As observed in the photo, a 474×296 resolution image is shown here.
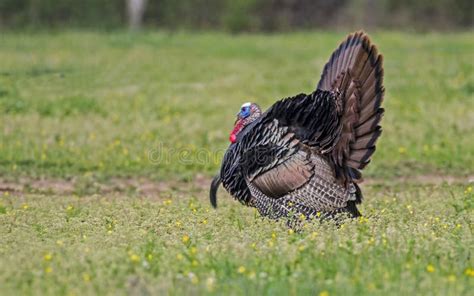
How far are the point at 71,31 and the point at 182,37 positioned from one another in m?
4.20

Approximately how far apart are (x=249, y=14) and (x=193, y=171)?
24070 mm

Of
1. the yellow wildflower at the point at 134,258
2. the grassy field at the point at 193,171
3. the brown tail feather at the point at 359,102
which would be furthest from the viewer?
the brown tail feather at the point at 359,102

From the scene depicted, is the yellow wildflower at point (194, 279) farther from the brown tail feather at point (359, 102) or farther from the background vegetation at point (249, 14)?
the background vegetation at point (249, 14)

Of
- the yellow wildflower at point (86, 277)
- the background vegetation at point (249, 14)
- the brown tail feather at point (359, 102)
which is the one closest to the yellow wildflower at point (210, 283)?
the yellow wildflower at point (86, 277)

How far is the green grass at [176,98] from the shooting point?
56.4 feet

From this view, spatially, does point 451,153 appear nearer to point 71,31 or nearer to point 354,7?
point 71,31

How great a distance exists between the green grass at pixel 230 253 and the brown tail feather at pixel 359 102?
717 millimetres

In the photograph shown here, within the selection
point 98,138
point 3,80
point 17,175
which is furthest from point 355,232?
point 3,80

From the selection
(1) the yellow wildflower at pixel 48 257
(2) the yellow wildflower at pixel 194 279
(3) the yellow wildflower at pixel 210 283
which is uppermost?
(3) the yellow wildflower at pixel 210 283

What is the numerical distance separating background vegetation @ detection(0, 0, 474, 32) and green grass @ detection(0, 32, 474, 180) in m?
3.87

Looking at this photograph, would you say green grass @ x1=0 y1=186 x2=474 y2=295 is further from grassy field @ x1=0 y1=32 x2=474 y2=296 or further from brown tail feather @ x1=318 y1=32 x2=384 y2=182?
brown tail feather @ x1=318 y1=32 x2=384 y2=182

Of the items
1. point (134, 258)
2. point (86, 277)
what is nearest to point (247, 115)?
point (134, 258)

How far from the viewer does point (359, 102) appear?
34.0ft

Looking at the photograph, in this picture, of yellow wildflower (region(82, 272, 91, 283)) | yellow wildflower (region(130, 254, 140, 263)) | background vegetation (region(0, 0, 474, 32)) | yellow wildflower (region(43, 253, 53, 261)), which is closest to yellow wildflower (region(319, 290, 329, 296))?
yellow wildflower (region(130, 254, 140, 263))
